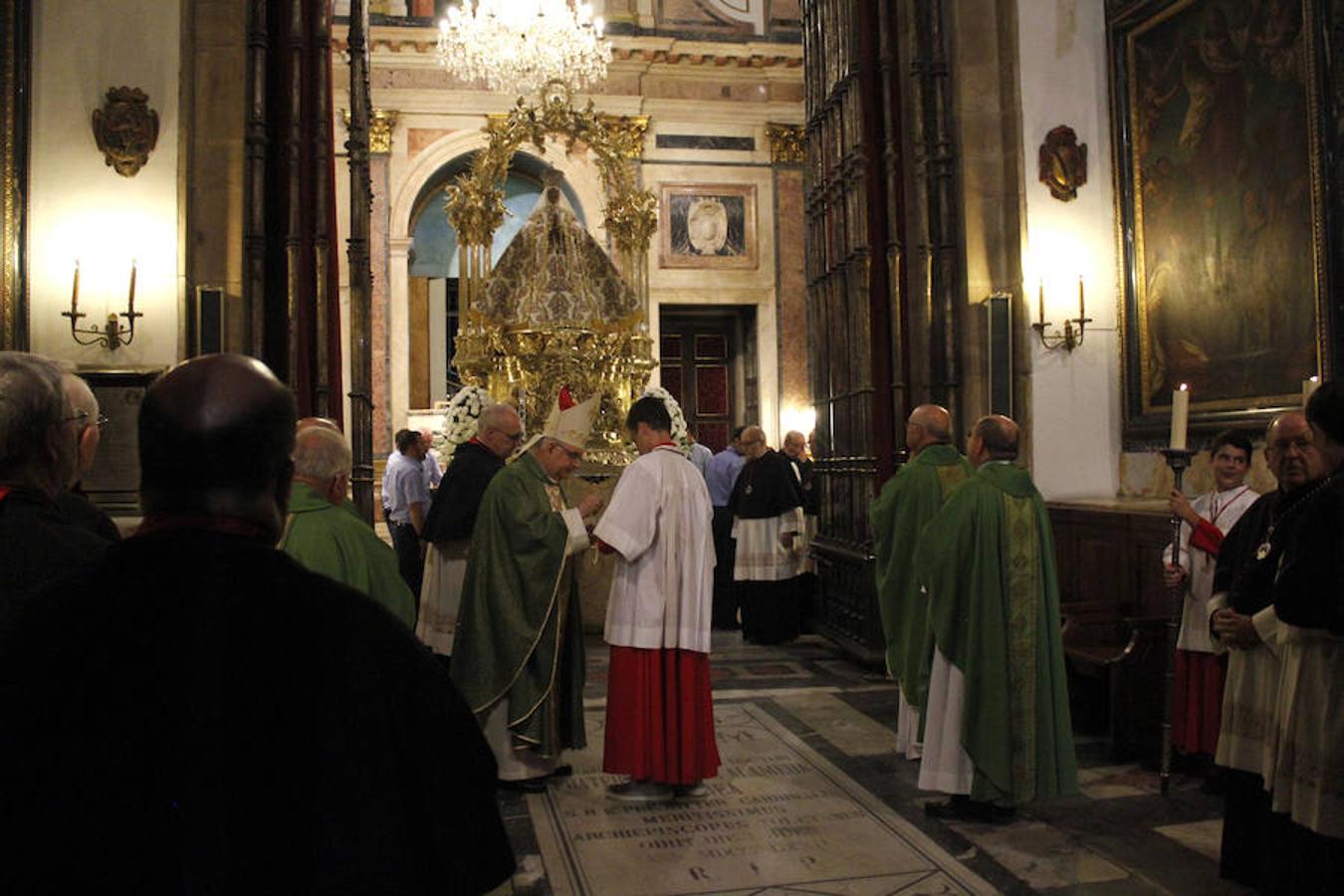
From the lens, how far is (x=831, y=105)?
8.88 meters

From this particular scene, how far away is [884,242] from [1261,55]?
274 cm

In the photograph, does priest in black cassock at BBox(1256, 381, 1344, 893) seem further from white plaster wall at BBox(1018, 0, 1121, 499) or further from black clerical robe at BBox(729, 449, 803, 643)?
black clerical robe at BBox(729, 449, 803, 643)

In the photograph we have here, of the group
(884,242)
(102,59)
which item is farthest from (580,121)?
(102,59)

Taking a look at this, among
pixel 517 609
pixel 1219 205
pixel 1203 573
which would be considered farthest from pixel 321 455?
pixel 1219 205

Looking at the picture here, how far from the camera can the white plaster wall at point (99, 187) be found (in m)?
6.40

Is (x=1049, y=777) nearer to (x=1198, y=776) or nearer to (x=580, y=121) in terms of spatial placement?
(x=1198, y=776)

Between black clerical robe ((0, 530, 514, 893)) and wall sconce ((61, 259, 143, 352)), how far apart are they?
18.5 feet

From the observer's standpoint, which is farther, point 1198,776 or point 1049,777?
point 1198,776

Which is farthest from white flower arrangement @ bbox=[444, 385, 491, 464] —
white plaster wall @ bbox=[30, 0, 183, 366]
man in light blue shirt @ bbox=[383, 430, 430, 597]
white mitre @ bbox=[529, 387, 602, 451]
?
white mitre @ bbox=[529, 387, 602, 451]

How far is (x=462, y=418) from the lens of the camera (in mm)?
10125

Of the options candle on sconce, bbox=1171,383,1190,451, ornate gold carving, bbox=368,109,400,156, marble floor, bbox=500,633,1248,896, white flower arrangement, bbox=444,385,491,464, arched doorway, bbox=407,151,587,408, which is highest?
ornate gold carving, bbox=368,109,400,156

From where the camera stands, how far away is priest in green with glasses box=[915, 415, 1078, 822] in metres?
4.73

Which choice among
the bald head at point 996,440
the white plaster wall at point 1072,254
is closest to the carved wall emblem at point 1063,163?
the white plaster wall at point 1072,254

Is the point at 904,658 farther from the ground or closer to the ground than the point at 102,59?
closer to the ground
